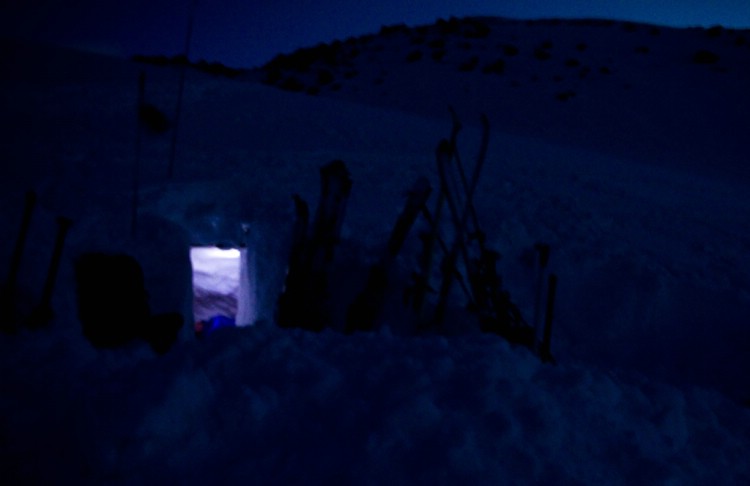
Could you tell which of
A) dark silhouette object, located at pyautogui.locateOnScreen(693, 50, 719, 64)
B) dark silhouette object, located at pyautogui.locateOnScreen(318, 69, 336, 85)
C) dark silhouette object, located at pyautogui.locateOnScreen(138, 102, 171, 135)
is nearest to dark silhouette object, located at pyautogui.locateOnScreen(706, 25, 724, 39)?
dark silhouette object, located at pyautogui.locateOnScreen(693, 50, 719, 64)

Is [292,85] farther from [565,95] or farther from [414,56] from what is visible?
[565,95]

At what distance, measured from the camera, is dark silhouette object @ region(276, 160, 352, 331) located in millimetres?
4117

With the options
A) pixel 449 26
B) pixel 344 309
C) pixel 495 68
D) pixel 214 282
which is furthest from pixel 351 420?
pixel 449 26

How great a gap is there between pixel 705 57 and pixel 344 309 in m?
23.8

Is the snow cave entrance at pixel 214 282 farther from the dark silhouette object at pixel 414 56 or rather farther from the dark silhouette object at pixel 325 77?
the dark silhouette object at pixel 414 56

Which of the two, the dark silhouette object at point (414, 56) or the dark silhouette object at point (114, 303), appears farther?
the dark silhouette object at point (414, 56)

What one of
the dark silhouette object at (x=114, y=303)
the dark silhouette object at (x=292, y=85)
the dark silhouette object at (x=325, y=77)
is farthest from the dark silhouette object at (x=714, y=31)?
the dark silhouette object at (x=114, y=303)

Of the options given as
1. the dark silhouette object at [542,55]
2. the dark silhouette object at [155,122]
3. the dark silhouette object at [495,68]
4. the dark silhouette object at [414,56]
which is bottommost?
the dark silhouette object at [155,122]

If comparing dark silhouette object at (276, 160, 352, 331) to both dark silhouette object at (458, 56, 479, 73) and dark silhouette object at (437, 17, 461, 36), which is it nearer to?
dark silhouette object at (458, 56, 479, 73)

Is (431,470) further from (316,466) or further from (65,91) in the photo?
(65,91)

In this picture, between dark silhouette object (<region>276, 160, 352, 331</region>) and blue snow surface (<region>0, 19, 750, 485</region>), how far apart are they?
2.55 ft

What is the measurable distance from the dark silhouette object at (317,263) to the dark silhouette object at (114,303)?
4.29 ft

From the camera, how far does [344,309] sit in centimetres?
495

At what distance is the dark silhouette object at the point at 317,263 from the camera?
412 cm
